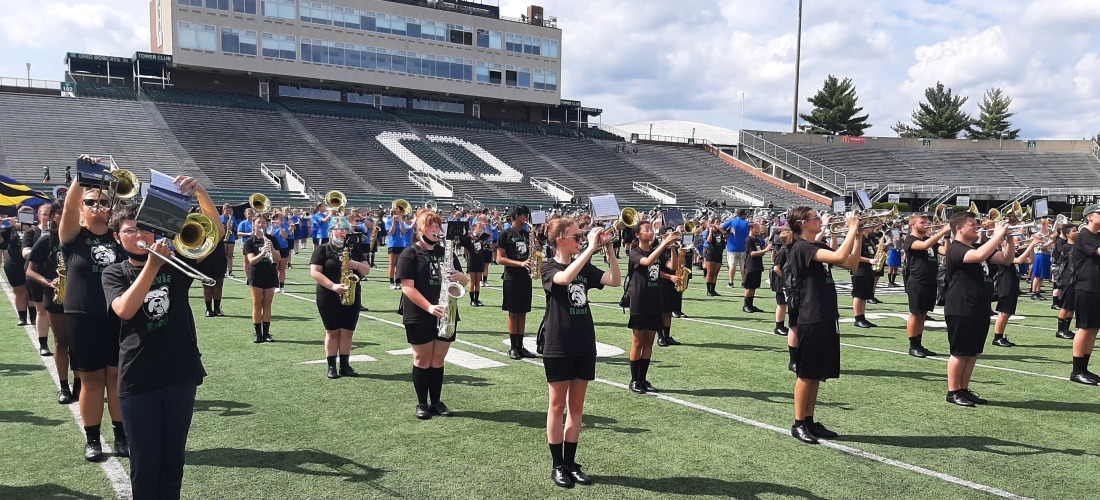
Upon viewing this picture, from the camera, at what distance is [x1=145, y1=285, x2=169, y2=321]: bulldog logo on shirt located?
3.90 meters

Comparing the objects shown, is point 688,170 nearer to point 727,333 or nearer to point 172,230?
point 727,333

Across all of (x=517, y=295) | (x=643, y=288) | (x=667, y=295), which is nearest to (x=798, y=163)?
(x=667, y=295)

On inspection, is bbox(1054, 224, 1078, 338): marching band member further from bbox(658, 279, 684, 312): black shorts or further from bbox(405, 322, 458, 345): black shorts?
bbox(405, 322, 458, 345): black shorts

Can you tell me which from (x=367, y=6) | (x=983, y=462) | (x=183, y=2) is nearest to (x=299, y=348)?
(x=983, y=462)

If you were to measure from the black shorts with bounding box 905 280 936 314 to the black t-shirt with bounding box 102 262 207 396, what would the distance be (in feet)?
28.5

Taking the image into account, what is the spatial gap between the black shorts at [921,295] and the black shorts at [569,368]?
6.37 meters

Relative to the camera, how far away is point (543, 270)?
5.36m

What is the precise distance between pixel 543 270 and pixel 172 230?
2482 millimetres

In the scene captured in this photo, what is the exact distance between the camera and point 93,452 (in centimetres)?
554

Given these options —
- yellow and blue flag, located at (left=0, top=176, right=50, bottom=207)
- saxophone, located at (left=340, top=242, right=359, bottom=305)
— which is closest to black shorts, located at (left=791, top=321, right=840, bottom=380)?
saxophone, located at (left=340, top=242, right=359, bottom=305)

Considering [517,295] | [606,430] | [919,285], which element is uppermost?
[919,285]

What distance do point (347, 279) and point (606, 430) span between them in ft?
10.8

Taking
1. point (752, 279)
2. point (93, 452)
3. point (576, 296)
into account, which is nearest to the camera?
point (576, 296)

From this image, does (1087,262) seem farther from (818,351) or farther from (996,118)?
(996,118)
